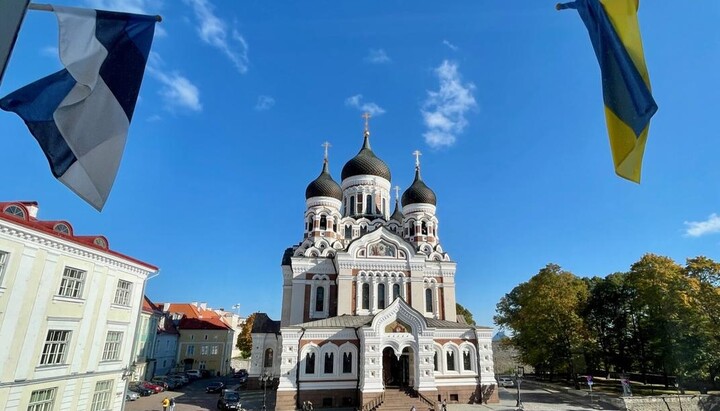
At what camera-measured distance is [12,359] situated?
13.6 meters

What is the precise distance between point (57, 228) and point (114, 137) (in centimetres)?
1385

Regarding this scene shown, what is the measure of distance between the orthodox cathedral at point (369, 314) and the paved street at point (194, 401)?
1.81 meters

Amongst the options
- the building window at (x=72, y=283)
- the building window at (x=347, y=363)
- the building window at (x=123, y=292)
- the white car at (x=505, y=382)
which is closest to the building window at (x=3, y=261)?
the building window at (x=72, y=283)

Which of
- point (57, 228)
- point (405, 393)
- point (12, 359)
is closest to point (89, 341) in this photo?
point (12, 359)

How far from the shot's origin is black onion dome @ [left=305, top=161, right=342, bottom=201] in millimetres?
36125

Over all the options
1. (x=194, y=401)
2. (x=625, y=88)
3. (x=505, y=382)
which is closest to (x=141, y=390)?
(x=194, y=401)

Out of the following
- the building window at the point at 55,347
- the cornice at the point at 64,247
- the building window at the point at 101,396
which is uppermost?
the cornice at the point at 64,247

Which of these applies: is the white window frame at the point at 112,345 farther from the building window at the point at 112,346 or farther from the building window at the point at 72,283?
the building window at the point at 72,283

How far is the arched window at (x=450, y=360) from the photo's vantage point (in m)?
27.3

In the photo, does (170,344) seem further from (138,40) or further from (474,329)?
(138,40)

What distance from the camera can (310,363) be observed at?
84.8ft

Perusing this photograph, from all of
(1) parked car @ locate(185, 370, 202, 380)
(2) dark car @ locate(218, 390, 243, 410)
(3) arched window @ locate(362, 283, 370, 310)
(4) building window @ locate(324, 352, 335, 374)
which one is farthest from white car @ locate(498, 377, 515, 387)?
(1) parked car @ locate(185, 370, 202, 380)

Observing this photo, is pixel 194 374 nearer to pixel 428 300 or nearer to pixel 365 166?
pixel 428 300

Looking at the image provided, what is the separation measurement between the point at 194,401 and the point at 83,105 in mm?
28283
